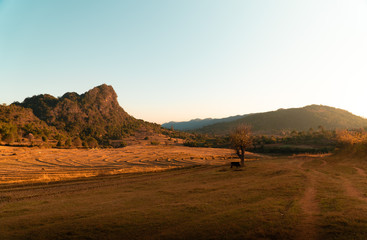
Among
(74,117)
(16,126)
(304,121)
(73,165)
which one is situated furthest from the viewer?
(304,121)

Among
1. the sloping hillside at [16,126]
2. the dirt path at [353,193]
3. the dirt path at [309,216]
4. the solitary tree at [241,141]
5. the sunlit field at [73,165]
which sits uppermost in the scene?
the sloping hillside at [16,126]

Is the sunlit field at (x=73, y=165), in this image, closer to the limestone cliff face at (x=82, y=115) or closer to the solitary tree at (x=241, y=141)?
the solitary tree at (x=241, y=141)

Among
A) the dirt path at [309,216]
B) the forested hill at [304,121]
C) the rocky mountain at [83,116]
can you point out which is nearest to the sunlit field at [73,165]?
the dirt path at [309,216]

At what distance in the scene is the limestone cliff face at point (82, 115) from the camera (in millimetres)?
144750

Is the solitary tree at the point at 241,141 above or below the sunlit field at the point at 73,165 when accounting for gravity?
above

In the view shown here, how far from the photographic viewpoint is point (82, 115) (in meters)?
164

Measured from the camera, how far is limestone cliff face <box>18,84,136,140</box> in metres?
145

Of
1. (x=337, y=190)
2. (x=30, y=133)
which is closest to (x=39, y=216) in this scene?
(x=337, y=190)

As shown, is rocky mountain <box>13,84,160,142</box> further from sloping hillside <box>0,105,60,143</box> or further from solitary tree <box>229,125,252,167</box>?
solitary tree <box>229,125,252,167</box>

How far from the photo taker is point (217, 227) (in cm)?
824

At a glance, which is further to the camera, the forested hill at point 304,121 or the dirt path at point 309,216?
the forested hill at point 304,121

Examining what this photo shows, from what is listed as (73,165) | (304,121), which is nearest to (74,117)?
(73,165)

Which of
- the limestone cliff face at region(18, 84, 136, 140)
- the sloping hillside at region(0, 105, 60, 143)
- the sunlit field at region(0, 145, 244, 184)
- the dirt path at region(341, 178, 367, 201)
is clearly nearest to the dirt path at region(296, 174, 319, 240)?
the dirt path at region(341, 178, 367, 201)

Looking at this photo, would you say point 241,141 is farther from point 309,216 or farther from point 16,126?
point 16,126
